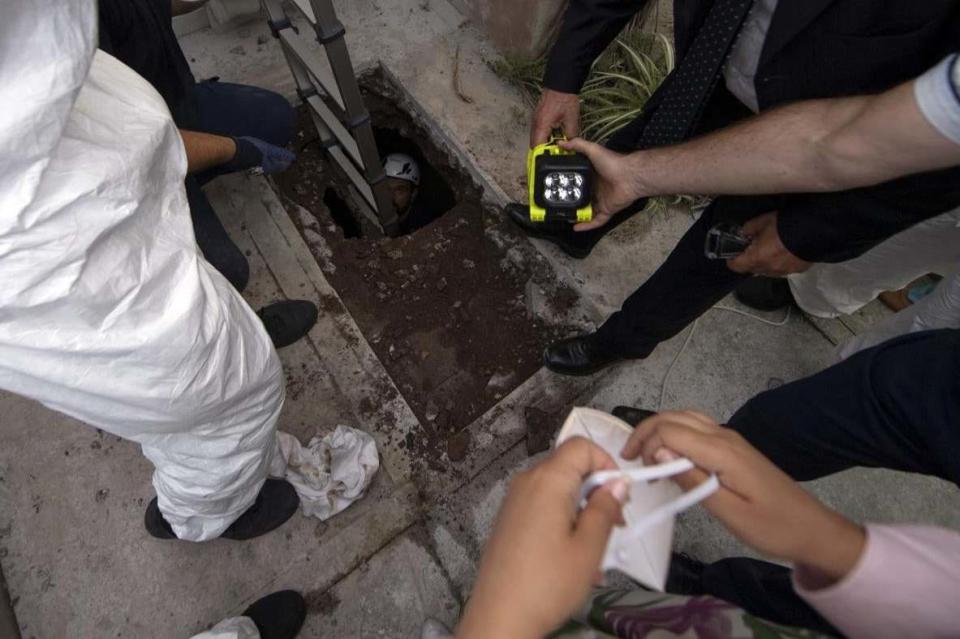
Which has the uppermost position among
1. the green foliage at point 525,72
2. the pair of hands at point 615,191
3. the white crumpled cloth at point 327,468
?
the pair of hands at point 615,191

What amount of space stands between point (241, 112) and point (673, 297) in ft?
5.91

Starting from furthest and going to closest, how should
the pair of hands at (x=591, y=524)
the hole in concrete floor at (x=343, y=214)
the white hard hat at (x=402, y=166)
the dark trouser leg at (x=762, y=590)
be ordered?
the white hard hat at (x=402, y=166) < the hole in concrete floor at (x=343, y=214) < the dark trouser leg at (x=762, y=590) < the pair of hands at (x=591, y=524)

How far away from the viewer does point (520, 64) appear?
254 centimetres

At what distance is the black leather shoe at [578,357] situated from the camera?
200 centimetres

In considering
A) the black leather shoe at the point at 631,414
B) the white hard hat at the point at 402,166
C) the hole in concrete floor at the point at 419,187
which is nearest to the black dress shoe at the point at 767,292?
the black leather shoe at the point at 631,414

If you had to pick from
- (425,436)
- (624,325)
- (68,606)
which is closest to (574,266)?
(624,325)

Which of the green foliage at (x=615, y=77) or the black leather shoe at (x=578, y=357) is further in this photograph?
the green foliage at (x=615, y=77)

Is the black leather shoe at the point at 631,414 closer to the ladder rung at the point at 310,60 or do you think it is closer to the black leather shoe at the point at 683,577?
the black leather shoe at the point at 683,577

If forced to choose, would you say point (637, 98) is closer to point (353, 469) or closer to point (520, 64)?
point (520, 64)

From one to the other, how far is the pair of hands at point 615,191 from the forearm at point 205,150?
1.01 m

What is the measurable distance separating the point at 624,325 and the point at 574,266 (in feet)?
1.64

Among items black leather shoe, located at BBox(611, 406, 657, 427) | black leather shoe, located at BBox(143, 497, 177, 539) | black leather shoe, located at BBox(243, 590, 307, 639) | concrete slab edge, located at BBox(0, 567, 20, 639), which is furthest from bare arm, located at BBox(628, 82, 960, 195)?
concrete slab edge, located at BBox(0, 567, 20, 639)

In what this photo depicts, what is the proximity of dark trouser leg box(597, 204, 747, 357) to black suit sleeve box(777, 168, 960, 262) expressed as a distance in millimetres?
262

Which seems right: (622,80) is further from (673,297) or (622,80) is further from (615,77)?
(673,297)
